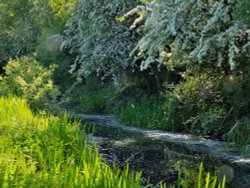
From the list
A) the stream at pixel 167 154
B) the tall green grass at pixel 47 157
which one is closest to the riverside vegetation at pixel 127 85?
the tall green grass at pixel 47 157

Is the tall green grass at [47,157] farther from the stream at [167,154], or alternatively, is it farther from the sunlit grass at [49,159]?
the stream at [167,154]

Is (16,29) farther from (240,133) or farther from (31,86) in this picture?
(240,133)

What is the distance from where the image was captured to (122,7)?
12.7 metres

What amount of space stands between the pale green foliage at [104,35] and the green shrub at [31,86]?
Answer: 7.77 feet

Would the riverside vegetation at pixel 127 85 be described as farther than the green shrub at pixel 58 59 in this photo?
No

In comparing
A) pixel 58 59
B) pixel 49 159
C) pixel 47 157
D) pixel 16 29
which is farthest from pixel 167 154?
pixel 16 29

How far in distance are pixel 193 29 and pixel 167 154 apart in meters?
2.63

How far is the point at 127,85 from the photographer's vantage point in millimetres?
13438

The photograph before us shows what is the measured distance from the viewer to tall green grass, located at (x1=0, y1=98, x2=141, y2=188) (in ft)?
11.2

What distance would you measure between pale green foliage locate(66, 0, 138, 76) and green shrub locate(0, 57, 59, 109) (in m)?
2.37

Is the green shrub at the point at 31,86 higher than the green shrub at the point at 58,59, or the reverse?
the green shrub at the point at 58,59

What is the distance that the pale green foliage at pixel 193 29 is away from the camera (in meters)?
7.68

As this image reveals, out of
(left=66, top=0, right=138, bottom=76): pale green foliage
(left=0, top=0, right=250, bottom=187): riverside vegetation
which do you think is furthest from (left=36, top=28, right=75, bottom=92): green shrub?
(left=66, top=0, right=138, bottom=76): pale green foliage

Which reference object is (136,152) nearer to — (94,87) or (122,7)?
(122,7)
